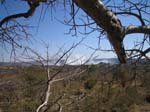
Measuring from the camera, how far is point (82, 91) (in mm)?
21500

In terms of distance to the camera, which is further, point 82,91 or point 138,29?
point 82,91

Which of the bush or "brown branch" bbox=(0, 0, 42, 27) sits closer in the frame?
"brown branch" bbox=(0, 0, 42, 27)

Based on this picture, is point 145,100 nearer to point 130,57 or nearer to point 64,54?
point 64,54

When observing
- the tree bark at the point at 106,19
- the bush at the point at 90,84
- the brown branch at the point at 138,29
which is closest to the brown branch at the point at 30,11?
the tree bark at the point at 106,19

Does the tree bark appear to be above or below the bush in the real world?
below

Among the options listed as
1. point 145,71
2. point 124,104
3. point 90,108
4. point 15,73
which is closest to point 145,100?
point 124,104

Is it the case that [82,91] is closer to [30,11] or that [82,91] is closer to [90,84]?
[90,84]

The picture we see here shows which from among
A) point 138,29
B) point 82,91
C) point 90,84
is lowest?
point 82,91

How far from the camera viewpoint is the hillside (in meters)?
2.54

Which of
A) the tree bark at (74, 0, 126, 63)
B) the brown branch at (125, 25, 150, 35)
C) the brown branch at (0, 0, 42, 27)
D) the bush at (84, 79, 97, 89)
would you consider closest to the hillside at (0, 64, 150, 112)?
the bush at (84, 79, 97, 89)

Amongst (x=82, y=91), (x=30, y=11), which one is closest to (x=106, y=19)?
(x=30, y=11)

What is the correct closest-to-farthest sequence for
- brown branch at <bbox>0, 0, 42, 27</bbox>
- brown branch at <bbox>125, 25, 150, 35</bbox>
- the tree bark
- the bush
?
the tree bark → brown branch at <bbox>125, 25, 150, 35</bbox> → brown branch at <bbox>0, 0, 42, 27</bbox> → the bush

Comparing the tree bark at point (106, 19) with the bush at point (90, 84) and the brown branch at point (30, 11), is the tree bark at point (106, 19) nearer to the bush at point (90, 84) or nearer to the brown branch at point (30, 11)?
the brown branch at point (30, 11)

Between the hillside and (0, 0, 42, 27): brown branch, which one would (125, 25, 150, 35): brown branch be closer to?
the hillside
